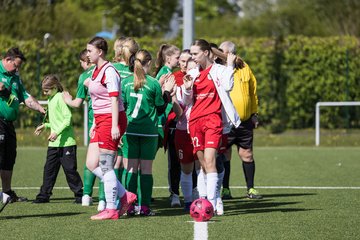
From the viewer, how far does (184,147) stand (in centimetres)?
1143

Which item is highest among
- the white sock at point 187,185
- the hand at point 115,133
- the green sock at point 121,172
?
the hand at point 115,133

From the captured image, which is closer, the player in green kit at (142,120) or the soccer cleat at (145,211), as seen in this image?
the player in green kit at (142,120)

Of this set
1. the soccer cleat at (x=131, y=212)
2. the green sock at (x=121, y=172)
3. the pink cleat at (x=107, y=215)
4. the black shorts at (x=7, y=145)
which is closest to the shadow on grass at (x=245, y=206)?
the soccer cleat at (x=131, y=212)

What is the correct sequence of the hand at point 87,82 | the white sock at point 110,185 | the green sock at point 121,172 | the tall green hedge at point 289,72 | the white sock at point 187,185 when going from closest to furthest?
1. the white sock at point 110,185
2. the hand at point 87,82
3. the white sock at point 187,185
4. the green sock at point 121,172
5. the tall green hedge at point 289,72

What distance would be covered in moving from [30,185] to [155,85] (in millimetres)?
4598

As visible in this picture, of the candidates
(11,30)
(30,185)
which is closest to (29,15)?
(11,30)

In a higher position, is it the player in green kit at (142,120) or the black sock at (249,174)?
the player in green kit at (142,120)

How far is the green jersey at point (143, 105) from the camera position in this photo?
10.8 m

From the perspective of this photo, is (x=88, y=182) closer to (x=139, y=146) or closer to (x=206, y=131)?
(x=139, y=146)

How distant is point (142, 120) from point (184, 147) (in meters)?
0.85

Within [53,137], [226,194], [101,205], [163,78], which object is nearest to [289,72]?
[226,194]

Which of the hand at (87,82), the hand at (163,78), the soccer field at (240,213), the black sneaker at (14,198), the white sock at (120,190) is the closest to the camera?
the soccer field at (240,213)

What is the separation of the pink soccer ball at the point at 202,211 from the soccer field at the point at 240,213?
0.28 feet

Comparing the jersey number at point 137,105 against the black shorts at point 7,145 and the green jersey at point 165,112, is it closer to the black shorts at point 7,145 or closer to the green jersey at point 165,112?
the green jersey at point 165,112
